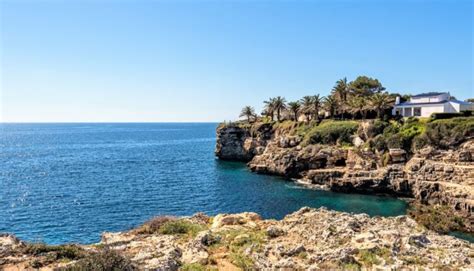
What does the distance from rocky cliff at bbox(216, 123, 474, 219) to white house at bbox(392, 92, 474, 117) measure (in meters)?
13.0

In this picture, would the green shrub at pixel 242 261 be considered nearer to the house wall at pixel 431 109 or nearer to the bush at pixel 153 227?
the bush at pixel 153 227

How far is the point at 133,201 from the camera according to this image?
47.9 meters

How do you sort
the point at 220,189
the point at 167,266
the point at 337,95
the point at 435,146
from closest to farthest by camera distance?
the point at 167,266 < the point at 435,146 < the point at 220,189 < the point at 337,95

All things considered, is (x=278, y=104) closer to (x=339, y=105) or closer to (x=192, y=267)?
(x=339, y=105)

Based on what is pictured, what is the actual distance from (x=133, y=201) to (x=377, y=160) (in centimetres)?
3838

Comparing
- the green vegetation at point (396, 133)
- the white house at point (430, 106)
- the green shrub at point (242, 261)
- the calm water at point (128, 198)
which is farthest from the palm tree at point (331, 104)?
the green shrub at point (242, 261)

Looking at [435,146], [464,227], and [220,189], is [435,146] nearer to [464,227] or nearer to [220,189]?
[464,227]

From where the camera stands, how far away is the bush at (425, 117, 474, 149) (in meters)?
50.0

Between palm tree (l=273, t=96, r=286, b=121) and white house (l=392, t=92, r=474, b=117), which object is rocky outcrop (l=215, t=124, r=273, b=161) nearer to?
palm tree (l=273, t=96, r=286, b=121)

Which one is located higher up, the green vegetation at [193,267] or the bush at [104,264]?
the bush at [104,264]

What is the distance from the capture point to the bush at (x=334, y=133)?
66194 millimetres

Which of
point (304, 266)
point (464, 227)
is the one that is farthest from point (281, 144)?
point (304, 266)

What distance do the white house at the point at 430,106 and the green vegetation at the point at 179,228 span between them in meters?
55.9

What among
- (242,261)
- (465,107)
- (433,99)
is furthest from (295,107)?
(242,261)
